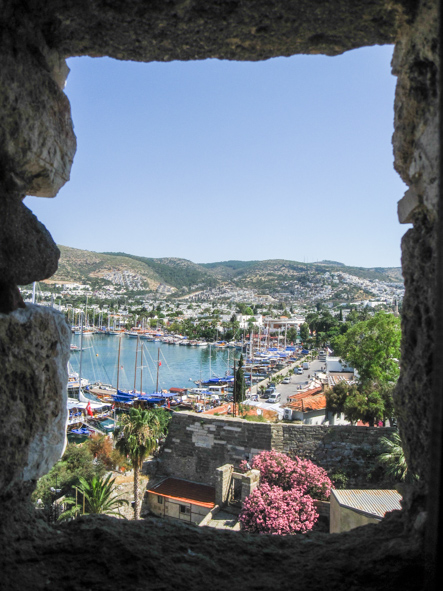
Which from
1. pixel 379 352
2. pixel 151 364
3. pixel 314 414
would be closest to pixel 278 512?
pixel 379 352

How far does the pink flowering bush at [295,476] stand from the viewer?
1173 centimetres

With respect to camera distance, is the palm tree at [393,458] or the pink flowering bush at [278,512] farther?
the palm tree at [393,458]

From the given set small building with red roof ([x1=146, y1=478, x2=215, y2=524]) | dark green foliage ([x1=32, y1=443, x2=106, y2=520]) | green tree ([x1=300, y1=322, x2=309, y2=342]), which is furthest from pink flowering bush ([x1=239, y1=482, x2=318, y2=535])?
green tree ([x1=300, y1=322, x2=309, y2=342])

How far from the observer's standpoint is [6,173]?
205 centimetres

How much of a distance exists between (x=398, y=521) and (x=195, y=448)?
13643mm

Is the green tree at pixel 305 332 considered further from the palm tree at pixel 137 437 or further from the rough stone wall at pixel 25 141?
the rough stone wall at pixel 25 141

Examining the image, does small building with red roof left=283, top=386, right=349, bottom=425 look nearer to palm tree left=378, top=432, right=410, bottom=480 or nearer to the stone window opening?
palm tree left=378, top=432, right=410, bottom=480

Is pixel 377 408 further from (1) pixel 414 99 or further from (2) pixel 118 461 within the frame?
(1) pixel 414 99

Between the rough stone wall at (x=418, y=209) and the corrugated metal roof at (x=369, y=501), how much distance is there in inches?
249

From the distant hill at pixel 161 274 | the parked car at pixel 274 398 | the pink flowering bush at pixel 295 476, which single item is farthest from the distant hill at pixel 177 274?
the pink flowering bush at pixel 295 476

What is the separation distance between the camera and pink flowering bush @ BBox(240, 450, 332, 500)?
1173 centimetres

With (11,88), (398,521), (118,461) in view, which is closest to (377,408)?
(118,461)

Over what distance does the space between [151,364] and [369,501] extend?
49.3m

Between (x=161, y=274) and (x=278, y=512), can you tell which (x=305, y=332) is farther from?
(x=161, y=274)
